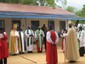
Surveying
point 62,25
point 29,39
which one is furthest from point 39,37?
point 62,25

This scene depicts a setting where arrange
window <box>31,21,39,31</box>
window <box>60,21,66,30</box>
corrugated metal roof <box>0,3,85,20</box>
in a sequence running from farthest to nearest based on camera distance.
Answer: window <box>60,21,66,30</box> < window <box>31,21,39,31</box> < corrugated metal roof <box>0,3,85,20</box>

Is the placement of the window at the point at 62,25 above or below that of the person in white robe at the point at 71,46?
above

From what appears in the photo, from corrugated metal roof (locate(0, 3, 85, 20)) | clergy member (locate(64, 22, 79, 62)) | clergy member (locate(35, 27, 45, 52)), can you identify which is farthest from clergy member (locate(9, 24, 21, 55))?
clergy member (locate(64, 22, 79, 62))

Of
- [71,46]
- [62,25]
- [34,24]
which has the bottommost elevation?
[71,46]

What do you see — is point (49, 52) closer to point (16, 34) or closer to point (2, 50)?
point (2, 50)

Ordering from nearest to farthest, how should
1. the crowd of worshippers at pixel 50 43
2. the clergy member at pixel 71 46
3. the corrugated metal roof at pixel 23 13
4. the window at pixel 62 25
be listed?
the crowd of worshippers at pixel 50 43, the clergy member at pixel 71 46, the corrugated metal roof at pixel 23 13, the window at pixel 62 25

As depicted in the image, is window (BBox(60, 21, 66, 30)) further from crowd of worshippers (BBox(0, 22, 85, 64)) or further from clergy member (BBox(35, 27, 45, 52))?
clergy member (BBox(35, 27, 45, 52))

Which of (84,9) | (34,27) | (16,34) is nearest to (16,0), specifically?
(34,27)

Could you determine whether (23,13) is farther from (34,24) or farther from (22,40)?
(22,40)

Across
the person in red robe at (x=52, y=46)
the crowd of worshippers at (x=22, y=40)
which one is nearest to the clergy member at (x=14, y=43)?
the crowd of worshippers at (x=22, y=40)

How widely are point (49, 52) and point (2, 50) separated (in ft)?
7.08

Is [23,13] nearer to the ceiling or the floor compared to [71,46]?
nearer to the ceiling

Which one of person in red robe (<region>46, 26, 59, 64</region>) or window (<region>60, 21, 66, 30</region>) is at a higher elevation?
window (<region>60, 21, 66, 30</region>)

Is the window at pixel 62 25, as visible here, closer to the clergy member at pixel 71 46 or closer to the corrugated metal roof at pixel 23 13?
the corrugated metal roof at pixel 23 13
